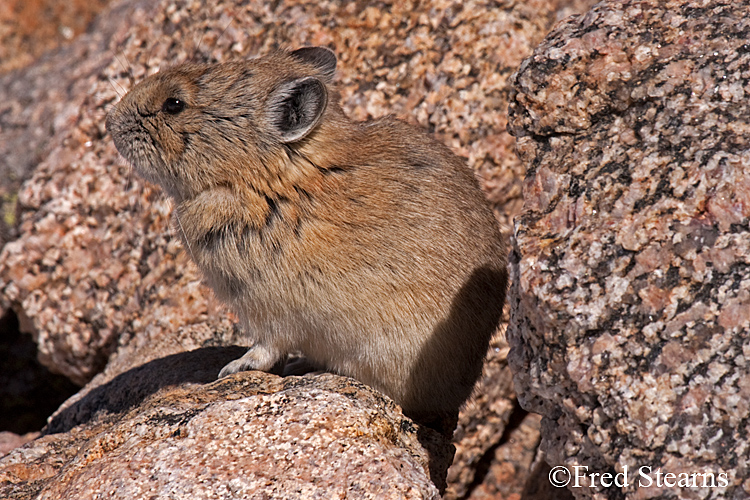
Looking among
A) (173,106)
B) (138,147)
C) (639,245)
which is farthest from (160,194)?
(639,245)

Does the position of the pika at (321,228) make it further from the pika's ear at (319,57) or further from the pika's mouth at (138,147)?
the pika's ear at (319,57)

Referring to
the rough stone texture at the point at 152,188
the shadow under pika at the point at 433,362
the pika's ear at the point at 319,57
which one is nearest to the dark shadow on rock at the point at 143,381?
the shadow under pika at the point at 433,362

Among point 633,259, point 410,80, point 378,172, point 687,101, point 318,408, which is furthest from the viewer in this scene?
point 410,80

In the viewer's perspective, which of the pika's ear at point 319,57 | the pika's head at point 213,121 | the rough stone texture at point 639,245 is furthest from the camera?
the pika's ear at point 319,57

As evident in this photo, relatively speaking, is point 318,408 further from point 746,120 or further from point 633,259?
point 746,120

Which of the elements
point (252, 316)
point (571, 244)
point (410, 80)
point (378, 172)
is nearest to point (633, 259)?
point (571, 244)

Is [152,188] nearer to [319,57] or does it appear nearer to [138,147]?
[138,147]

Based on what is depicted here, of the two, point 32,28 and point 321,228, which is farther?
point 32,28
